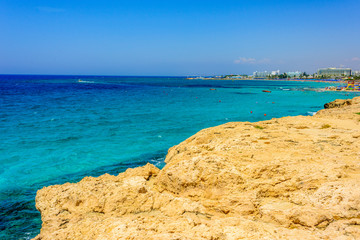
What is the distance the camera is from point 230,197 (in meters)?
6.06

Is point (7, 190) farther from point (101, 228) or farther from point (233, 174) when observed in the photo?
point (233, 174)

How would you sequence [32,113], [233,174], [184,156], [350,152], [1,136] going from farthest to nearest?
[32,113]
[1,136]
[184,156]
[350,152]
[233,174]

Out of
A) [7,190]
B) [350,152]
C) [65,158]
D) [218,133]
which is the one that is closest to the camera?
[350,152]

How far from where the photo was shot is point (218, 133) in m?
10.6

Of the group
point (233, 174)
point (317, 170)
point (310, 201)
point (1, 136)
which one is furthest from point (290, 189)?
point (1, 136)

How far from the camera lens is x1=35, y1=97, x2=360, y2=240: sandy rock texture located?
489 cm

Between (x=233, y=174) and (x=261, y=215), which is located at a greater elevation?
(x=233, y=174)

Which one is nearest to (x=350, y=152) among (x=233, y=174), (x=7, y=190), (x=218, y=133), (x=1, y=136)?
(x=233, y=174)

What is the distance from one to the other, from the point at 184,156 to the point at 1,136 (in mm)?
21130

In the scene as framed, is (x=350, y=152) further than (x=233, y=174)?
Yes

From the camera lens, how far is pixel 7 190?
1196 cm

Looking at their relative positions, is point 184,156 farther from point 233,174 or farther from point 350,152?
point 350,152

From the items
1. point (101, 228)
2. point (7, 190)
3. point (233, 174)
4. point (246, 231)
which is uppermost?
point (233, 174)

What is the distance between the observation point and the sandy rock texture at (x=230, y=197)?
16.0 feet
